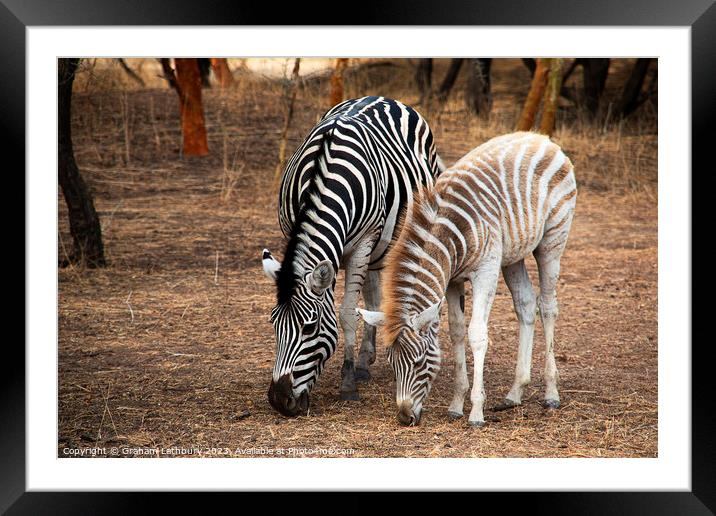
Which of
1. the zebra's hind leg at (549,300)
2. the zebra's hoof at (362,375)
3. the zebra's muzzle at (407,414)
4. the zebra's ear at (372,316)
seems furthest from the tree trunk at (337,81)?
the zebra's muzzle at (407,414)

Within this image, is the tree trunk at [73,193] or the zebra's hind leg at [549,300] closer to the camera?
the zebra's hind leg at [549,300]

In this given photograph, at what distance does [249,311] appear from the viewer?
29.3 feet

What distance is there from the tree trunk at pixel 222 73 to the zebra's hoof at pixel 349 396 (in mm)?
11368

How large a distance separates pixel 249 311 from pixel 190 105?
18.6 ft

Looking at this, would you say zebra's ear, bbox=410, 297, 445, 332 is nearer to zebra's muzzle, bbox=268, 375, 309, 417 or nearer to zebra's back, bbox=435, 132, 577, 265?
zebra's back, bbox=435, 132, 577, 265

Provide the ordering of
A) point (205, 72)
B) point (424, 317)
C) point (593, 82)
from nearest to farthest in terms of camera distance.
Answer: point (424, 317)
point (593, 82)
point (205, 72)

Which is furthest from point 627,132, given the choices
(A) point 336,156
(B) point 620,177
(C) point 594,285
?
(A) point 336,156

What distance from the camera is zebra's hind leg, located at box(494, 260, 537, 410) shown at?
6484 millimetres

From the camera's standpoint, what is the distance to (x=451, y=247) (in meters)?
5.76

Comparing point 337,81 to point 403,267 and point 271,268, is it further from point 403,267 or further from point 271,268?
point 403,267

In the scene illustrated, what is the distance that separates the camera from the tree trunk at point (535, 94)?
13.5 meters

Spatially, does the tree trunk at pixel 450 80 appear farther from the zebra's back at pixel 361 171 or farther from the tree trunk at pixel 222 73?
the zebra's back at pixel 361 171

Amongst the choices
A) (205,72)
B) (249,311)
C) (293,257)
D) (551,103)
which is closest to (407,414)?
(293,257)
